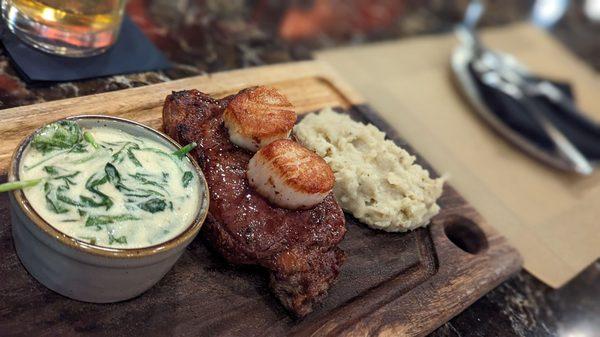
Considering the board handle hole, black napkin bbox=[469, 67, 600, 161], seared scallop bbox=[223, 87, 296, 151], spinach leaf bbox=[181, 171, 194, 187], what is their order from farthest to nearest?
black napkin bbox=[469, 67, 600, 161] → the board handle hole → seared scallop bbox=[223, 87, 296, 151] → spinach leaf bbox=[181, 171, 194, 187]

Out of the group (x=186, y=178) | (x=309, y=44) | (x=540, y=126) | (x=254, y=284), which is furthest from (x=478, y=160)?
(x=186, y=178)

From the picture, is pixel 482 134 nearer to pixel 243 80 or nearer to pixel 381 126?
pixel 381 126

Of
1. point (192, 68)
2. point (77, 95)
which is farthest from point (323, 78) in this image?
point (77, 95)

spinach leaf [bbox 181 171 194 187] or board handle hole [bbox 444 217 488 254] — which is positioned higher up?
spinach leaf [bbox 181 171 194 187]

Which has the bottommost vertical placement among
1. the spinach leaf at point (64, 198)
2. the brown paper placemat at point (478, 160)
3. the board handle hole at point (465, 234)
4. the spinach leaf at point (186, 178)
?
the brown paper placemat at point (478, 160)

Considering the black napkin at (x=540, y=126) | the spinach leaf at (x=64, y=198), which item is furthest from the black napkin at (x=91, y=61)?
the black napkin at (x=540, y=126)

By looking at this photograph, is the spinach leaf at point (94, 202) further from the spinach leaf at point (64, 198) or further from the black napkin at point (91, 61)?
the black napkin at point (91, 61)

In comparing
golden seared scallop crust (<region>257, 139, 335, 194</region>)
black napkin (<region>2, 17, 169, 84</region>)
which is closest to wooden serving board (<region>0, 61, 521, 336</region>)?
black napkin (<region>2, 17, 169, 84</region>)

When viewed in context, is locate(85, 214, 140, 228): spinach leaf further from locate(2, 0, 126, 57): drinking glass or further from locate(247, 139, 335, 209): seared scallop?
locate(2, 0, 126, 57): drinking glass
